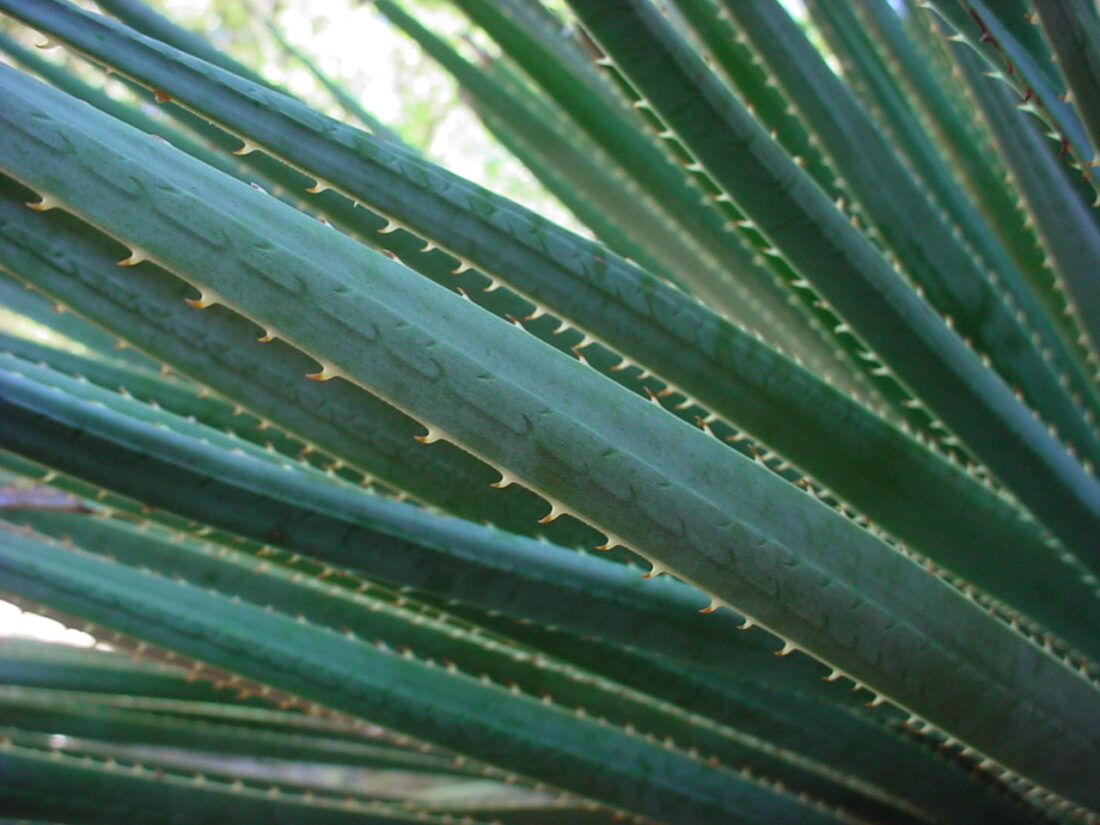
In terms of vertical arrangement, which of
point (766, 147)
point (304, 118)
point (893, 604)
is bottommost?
point (893, 604)

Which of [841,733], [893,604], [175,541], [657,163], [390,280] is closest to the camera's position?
[390,280]

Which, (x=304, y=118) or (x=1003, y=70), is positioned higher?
(x=1003, y=70)

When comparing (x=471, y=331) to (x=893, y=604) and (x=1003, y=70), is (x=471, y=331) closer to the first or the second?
(x=893, y=604)

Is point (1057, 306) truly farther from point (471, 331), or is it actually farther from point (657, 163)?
point (471, 331)

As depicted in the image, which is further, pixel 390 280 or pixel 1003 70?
pixel 1003 70

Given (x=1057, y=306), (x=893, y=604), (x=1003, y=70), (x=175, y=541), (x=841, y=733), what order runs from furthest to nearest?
(x=1057, y=306) → (x=175, y=541) → (x=841, y=733) → (x=1003, y=70) → (x=893, y=604)

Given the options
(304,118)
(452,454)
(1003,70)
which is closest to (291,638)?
(452,454)
